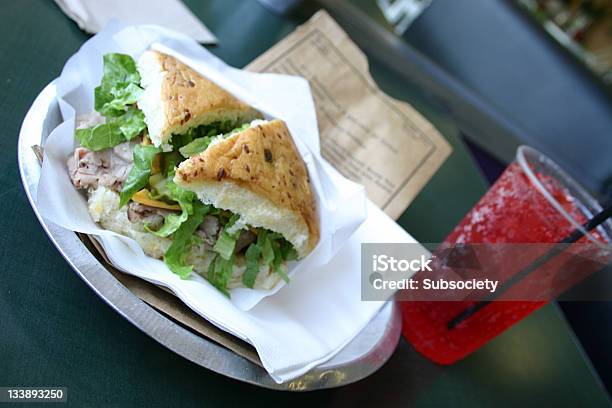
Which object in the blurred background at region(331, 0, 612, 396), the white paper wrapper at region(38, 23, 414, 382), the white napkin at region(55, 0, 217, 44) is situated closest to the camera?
the white paper wrapper at region(38, 23, 414, 382)

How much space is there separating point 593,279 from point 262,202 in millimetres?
1493

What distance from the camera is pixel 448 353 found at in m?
Result: 1.35

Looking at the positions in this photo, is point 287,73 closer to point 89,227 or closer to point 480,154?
point 89,227

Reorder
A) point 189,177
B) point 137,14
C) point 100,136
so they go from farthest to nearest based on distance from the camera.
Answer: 1. point 137,14
2. point 100,136
3. point 189,177

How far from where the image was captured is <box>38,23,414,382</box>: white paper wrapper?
98 centimetres

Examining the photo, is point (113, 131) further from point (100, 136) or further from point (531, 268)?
point (531, 268)

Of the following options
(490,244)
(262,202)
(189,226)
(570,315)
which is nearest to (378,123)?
(490,244)

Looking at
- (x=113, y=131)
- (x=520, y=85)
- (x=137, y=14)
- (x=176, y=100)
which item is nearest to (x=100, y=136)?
(x=113, y=131)

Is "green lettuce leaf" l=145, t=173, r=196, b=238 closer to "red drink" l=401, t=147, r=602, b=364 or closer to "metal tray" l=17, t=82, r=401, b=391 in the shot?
"metal tray" l=17, t=82, r=401, b=391

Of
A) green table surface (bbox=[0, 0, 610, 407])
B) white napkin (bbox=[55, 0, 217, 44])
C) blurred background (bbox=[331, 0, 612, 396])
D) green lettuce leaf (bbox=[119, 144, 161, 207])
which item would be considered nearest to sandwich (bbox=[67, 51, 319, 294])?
green lettuce leaf (bbox=[119, 144, 161, 207])

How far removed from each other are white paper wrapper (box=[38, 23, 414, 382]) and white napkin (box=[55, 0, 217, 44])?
216mm

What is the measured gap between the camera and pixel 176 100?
3.62 feet

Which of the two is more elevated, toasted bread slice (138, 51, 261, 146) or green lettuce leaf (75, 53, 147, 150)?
toasted bread slice (138, 51, 261, 146)

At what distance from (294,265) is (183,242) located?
265mm
